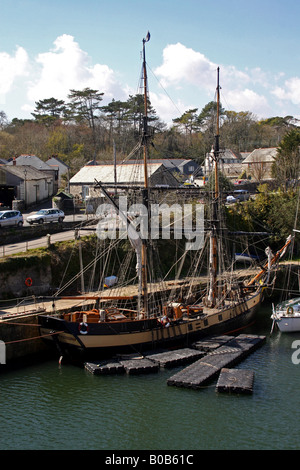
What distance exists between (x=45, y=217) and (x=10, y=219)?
14.5 ft

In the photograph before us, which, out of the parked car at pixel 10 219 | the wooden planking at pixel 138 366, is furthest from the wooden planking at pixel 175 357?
the parked car at pixel 10 219

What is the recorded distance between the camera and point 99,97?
318ft

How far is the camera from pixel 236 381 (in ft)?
75.3

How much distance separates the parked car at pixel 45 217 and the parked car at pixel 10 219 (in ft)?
5.97

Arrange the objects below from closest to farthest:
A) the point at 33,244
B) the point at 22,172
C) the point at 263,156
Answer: the point at 33,244, the point at 22,172, the point at 263,156

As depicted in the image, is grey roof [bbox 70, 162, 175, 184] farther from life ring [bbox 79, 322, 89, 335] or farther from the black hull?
life ring [bbox 79, 322, 89, 335]

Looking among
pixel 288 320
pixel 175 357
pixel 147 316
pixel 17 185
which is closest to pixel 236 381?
pixel 175 357

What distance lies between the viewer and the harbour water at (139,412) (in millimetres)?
18594

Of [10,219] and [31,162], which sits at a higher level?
[31,162]

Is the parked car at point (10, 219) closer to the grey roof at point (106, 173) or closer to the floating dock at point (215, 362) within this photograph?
the grey roof at point (106, 173)

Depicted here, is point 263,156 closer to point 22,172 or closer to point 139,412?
point 22,172

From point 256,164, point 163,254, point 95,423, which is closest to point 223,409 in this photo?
point 95,423

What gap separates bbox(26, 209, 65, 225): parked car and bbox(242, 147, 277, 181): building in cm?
3633
